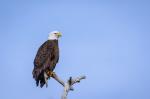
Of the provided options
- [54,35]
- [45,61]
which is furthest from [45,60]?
[54,35]

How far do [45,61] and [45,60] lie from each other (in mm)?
41

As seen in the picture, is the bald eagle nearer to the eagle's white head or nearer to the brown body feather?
the brown body feather

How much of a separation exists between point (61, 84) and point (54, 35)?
4.31 meters

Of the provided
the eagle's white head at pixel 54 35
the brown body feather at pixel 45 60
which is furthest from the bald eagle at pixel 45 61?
the eagle's white head at pixel 54 35

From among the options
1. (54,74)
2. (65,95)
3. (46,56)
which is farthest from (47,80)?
(65,95)

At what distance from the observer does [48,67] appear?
12977mm

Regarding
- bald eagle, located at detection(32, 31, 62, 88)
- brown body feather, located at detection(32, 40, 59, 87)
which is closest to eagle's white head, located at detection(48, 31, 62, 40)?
bald eagle, located at detection(32, 31, 62, 88)

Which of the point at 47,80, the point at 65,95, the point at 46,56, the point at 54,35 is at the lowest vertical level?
the point at 65,95

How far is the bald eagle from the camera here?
12.3 meters

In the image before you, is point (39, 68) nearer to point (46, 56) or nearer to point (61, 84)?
point (46, 56)

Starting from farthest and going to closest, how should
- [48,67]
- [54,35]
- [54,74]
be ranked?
[54,35] → [48,67] → [54,74]

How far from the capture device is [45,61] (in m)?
13.0

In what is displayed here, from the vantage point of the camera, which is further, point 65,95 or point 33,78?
point 33,78

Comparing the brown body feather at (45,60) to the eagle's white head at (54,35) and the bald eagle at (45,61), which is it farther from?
the eagle's white head at (54,35)
